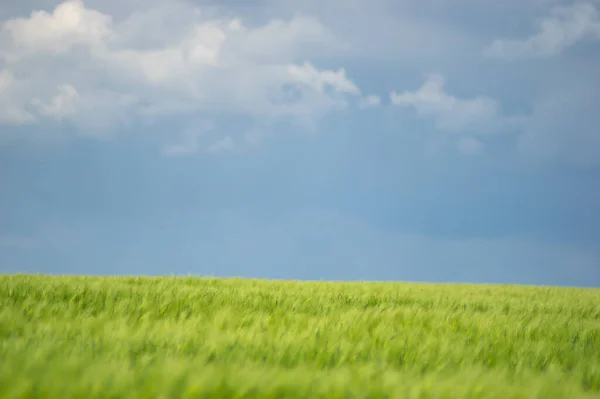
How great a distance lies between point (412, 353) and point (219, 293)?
349 centimetres

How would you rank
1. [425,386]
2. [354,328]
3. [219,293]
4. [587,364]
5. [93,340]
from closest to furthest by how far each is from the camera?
[425,386]
[93,340]
[587,364]
[354,328]
[219,293]

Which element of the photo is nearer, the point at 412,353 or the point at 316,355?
the point at 316,355

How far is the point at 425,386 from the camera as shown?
2.36 metres

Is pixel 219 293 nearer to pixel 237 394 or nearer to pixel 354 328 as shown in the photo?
pixel 354 328

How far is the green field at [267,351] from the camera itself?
2.03m

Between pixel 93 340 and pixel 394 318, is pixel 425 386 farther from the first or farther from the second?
pixel 394 318

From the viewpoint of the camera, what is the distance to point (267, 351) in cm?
309

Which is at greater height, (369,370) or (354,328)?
(354,328)

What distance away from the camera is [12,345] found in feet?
8.89

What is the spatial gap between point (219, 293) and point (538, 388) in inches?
181

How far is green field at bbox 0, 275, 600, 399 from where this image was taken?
203 cm

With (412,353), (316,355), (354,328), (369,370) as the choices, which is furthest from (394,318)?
(369,370)

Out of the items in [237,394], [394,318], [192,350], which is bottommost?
[237,394]

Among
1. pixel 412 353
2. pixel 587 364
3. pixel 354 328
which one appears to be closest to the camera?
pixel 412 353
